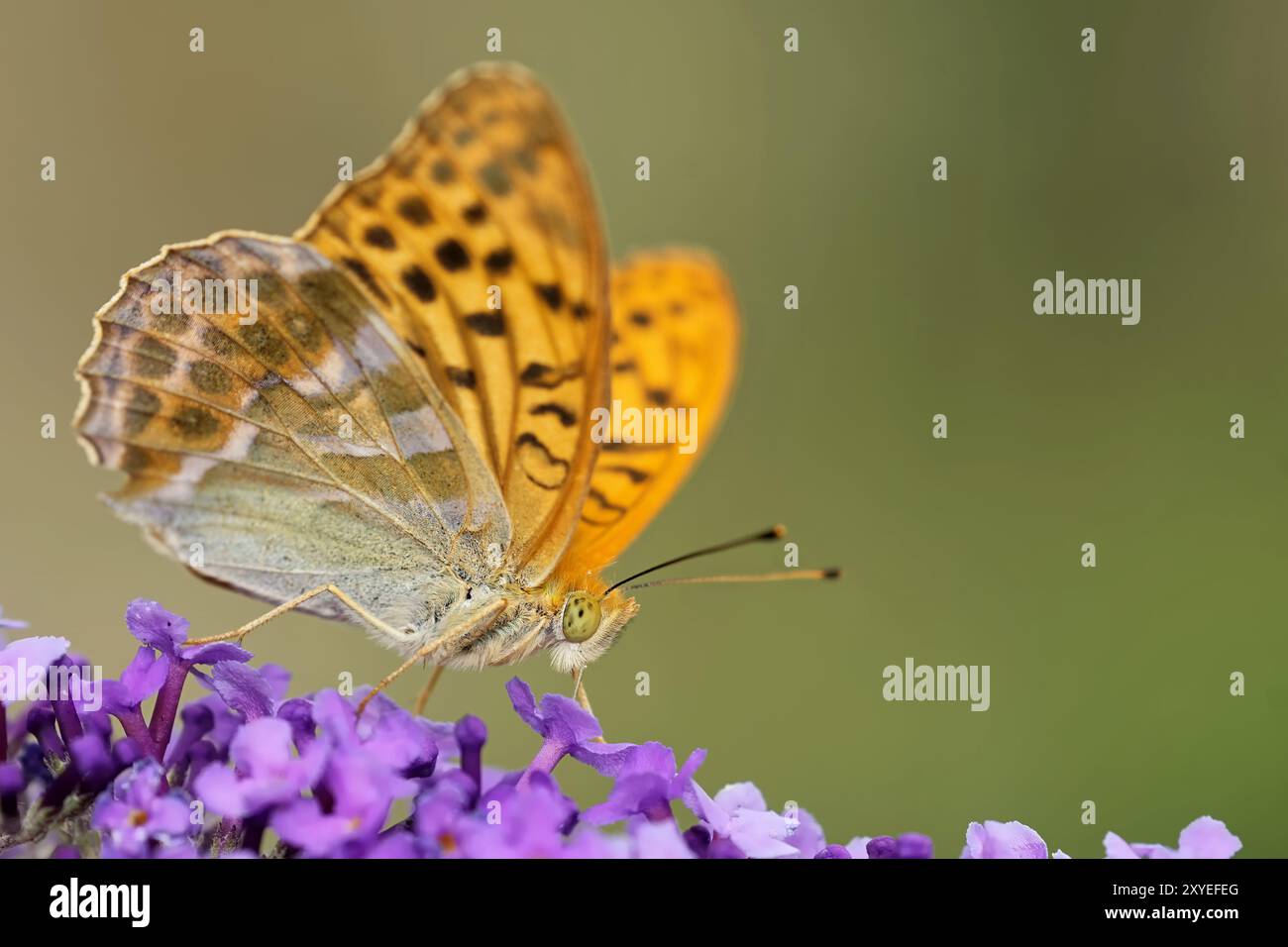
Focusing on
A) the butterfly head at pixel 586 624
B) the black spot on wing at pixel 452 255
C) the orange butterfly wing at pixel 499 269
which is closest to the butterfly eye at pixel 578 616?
the butterfly head at pixel 586 624

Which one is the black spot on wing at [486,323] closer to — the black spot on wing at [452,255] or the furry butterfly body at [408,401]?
the furry butterfly body at [408,401]

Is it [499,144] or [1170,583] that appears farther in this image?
[1170,583]

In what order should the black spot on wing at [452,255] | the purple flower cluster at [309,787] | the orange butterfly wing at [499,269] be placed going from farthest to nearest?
the black spot on wing at [452,255] → the orange butterfly wing at [499,269] → the purple flower cluster at [309,787]

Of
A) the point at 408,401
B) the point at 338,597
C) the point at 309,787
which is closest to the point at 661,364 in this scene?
the point at 408,401

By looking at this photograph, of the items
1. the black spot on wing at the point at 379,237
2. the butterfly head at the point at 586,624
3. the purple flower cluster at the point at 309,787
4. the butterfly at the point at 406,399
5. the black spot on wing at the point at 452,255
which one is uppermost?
the black spot on wing at the point at 379,237

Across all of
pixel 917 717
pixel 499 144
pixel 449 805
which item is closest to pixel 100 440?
pixel 499 144

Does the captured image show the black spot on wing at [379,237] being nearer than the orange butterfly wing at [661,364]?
Yes

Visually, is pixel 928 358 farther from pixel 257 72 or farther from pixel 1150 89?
pixel 257 72
